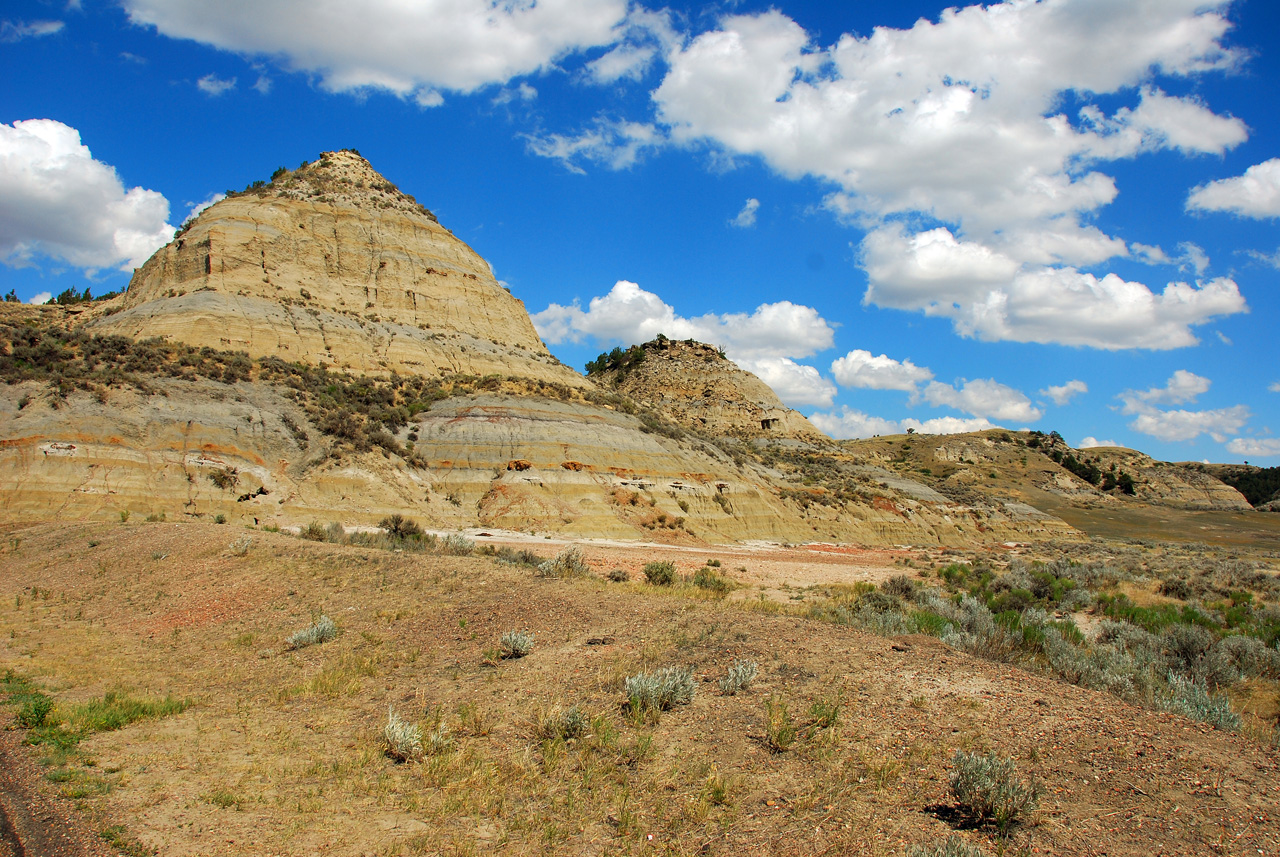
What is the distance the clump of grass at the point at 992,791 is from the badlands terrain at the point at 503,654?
1.0 inches

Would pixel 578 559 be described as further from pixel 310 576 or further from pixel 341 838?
pixel 341 838

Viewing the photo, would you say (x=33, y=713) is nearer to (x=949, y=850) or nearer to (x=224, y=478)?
(x=949, y=850)

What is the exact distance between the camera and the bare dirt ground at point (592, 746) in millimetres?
4891

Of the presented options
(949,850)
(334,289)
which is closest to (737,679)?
(949,850)

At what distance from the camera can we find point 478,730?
22.3 ft

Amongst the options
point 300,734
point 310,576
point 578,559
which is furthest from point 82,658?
point 578,559

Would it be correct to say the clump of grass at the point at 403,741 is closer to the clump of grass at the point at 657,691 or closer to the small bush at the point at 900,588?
the clump of grass at the point at 657,691

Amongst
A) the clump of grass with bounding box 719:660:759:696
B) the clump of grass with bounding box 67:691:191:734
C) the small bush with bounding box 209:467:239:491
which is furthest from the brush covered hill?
the clump of grass with bounding box 719:660:759:696

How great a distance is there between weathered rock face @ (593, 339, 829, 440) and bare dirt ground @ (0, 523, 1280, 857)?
176 feet

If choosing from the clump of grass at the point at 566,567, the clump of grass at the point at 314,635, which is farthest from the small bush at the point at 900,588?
the clump of grass at the point at 314,635

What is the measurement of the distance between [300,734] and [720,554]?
2244cm

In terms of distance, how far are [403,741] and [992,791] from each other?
518 centimetres

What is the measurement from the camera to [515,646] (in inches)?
356

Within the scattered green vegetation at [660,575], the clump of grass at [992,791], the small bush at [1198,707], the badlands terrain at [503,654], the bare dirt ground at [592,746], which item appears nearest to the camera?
the clump of grass at [992,791]
